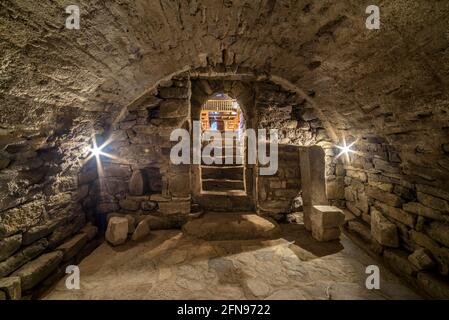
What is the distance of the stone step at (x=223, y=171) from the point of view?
5082mm

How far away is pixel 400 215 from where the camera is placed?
267cm

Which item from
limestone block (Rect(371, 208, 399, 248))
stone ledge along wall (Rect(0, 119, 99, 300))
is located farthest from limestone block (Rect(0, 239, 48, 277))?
limestone block (Rect(371, 208, 399, 248))

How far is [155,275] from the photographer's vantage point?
7.61ft

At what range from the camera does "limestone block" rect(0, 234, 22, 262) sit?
6.10 feet

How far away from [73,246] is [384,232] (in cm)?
433

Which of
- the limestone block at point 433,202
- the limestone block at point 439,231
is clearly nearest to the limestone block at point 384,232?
the limestone block at point 439,231

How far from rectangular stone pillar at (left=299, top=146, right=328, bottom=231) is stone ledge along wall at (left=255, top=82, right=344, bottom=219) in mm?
248

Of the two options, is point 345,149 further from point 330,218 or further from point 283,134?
point 330,218

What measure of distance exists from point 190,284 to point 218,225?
1.28 m

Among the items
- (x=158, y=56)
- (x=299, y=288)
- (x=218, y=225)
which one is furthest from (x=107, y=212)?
(x=299, y=288)

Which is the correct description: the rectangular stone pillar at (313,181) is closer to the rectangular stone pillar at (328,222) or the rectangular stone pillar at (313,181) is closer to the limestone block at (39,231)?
the rectangular stone pillar at (328,222)

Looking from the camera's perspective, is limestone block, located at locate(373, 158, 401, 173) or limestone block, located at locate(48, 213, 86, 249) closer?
limestone block, located at locate(48, 213, 86, 249)

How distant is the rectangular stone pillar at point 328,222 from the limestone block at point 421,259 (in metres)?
0.89

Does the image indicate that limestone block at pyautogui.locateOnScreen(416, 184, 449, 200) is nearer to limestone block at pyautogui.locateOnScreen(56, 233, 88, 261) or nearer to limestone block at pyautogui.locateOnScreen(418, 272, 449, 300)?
limestone block at pyautogui.locateOnScreen(418, 272, 449, 300)
